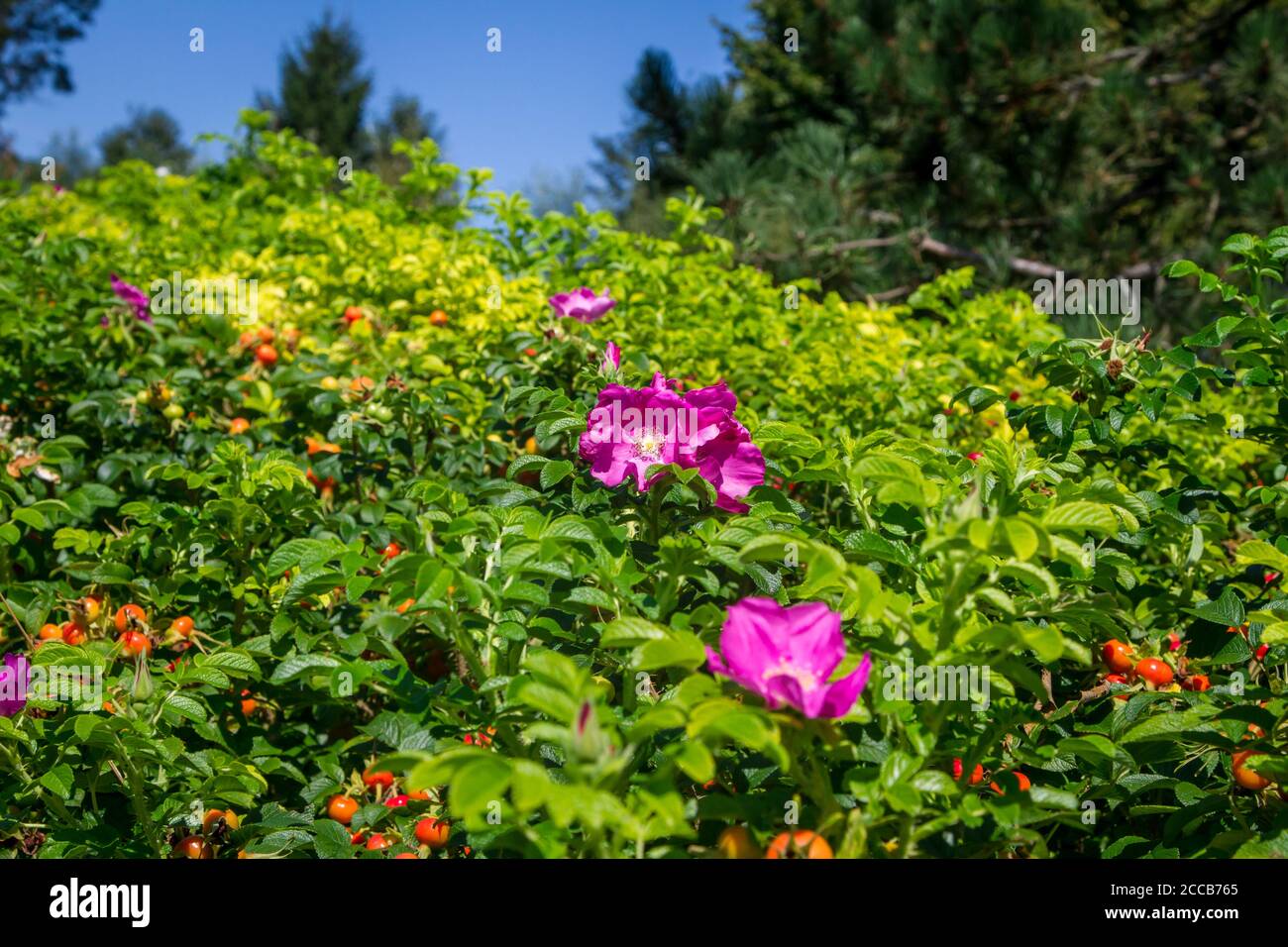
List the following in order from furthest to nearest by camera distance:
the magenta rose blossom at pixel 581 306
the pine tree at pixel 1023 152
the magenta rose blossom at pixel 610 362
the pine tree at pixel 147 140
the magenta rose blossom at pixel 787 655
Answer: the pine tree at pixel 147 140, the pine tree at pixel 1023 152, the magenta rose blossom at pixel 581 306, the magenta rose blossom at pixel 610 362, the magenta rose blossom at pixel 787 655

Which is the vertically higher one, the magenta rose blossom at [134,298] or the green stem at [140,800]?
the magenta rose blossom at [134,298]

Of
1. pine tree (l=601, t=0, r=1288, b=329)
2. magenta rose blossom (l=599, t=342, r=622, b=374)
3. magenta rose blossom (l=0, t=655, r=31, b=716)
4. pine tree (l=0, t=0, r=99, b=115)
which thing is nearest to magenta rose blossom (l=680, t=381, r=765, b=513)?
magenta rose blossom (l=599, t=342, r=622, b=374)

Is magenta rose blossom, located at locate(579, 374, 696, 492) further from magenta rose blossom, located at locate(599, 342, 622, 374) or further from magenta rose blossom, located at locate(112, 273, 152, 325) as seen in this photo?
magenta rose blossom, located at locate(112, 273, 152, 325)

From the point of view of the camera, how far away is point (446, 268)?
2.88m

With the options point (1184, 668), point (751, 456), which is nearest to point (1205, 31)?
point (1184, 668)

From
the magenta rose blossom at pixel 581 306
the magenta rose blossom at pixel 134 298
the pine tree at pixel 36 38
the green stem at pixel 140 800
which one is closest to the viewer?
the green stem at pixel 140 800

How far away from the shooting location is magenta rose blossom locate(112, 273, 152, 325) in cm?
262

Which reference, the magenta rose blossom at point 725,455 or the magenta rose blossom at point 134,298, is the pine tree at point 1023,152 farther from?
the magenta rose blossom at point 725,455

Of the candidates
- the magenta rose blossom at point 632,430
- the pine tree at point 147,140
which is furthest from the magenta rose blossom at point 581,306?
the pine tree at point 147,140

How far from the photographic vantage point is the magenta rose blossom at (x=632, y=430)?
1.52 m

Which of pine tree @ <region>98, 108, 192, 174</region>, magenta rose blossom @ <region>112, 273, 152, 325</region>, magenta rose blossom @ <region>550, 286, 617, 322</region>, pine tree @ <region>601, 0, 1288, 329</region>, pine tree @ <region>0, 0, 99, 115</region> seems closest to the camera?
magenta rose blossom @ <region>550, 286, 617, 322</region>

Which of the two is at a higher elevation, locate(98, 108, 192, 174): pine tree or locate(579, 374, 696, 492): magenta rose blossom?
locate(98, 108, 192, 174): pine tree

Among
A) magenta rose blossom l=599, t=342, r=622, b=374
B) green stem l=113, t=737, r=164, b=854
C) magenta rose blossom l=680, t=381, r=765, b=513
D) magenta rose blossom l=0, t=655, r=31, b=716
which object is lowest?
green stem l=113, t=737, r=164, b=854
